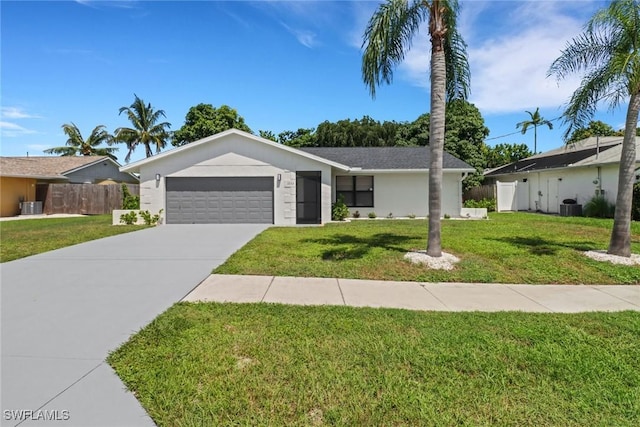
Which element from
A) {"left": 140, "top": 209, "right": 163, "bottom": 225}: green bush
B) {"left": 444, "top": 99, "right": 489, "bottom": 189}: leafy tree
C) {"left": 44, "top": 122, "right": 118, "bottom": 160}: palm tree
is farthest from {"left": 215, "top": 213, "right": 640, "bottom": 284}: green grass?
{"left": 44, "top": 122, "right": 118, "bottom": 160}: palm tree

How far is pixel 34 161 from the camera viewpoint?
26.4 meters

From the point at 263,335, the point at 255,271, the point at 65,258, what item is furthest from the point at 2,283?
the point at 263,335

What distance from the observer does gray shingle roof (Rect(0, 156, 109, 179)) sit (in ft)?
72.5

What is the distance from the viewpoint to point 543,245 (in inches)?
365

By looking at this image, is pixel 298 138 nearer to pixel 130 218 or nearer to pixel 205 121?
pixel 205 121

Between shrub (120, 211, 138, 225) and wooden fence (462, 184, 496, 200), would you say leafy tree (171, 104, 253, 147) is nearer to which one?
shrub (120, 211, 138, 225)

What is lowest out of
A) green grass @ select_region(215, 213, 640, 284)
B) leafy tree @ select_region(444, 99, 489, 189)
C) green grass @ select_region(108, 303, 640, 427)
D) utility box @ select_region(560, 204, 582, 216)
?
green grass @ select_region(108, 303, 640, 427)

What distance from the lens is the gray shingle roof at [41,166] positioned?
2211 cm

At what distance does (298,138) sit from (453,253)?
35.9 m

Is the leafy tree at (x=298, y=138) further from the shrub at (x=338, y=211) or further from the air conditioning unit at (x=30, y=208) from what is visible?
the air conditioning unit at (x=30, y=208)

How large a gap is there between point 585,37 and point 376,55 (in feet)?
17.7

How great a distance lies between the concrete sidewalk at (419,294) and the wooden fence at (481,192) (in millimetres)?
19532

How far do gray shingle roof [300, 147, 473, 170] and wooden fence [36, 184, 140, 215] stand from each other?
15.7 metres

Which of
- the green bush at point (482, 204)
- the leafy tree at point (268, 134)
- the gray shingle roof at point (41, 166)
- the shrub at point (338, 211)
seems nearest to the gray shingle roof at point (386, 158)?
the shrub at point (338, 211)
